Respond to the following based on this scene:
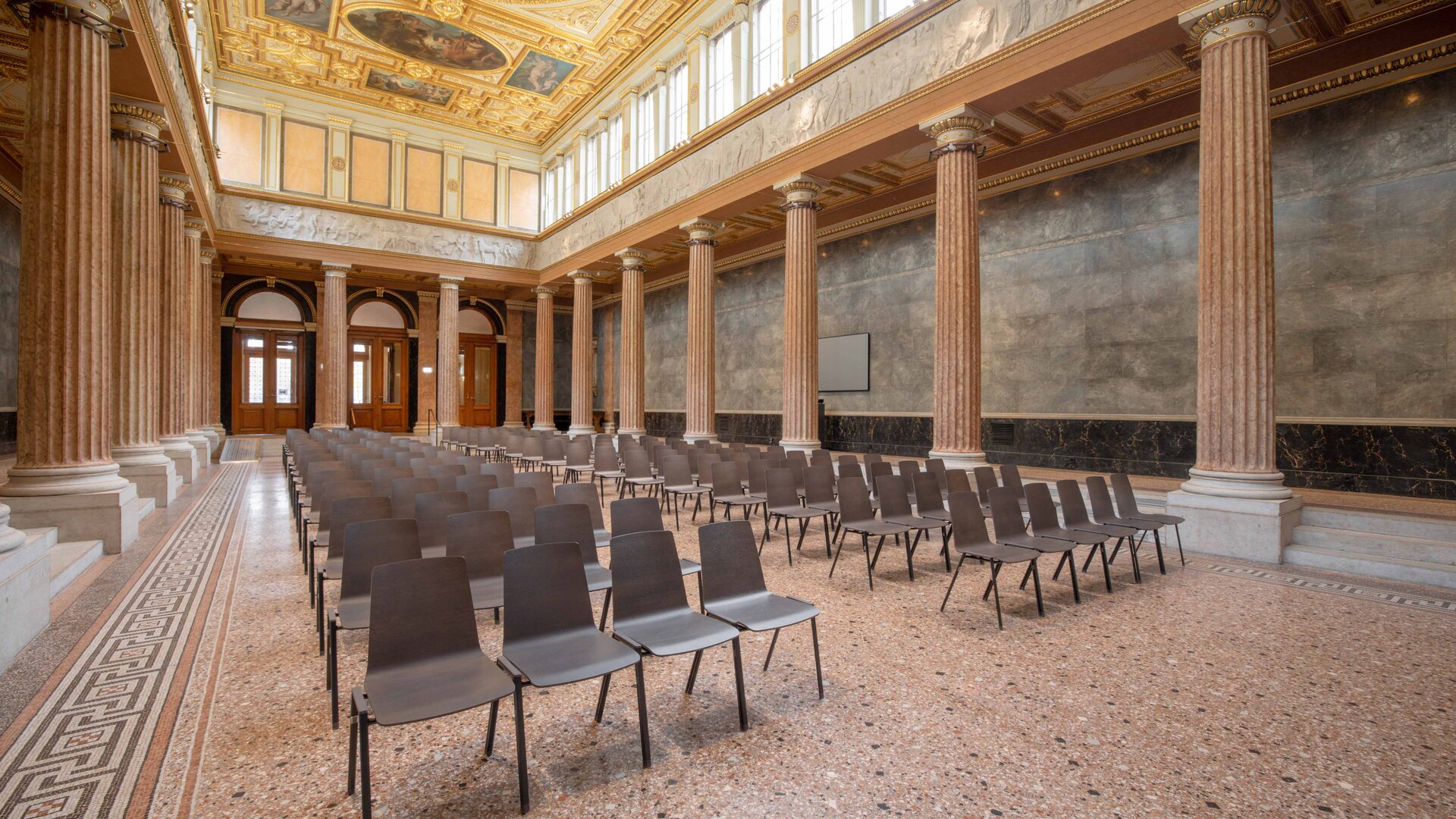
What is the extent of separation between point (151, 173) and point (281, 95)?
40.9 ft

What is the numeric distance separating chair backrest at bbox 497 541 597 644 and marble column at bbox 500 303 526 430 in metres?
22.5

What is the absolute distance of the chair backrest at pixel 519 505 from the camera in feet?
16.0

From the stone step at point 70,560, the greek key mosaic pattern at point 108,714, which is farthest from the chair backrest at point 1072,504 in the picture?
the stone step at point 70,560

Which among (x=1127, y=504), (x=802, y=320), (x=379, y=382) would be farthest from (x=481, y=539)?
(x=379, y=382)

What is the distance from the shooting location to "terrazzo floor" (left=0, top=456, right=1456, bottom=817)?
2.38 metres

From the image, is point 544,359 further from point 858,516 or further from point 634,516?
point 634,516

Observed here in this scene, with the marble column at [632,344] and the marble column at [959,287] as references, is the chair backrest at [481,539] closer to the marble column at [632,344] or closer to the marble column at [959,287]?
the marble column at [959,287]

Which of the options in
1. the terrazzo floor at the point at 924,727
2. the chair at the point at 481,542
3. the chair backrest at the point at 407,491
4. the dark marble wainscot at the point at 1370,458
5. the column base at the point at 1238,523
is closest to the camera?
the terrazzo floor at the point at 924,727

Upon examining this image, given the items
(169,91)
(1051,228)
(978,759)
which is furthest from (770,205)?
(978,759)

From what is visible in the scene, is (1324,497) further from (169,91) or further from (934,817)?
(169,91)

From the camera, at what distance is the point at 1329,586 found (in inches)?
204

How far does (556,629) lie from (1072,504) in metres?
4.49

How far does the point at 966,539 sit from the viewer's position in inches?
187

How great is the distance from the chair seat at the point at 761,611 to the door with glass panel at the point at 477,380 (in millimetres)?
22920
